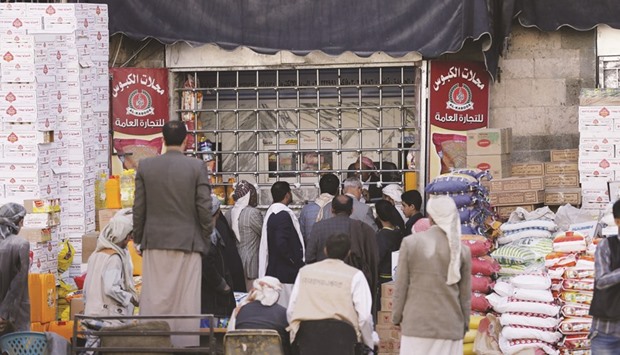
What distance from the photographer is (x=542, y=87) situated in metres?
14.8

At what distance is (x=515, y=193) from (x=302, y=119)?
3.21 metres

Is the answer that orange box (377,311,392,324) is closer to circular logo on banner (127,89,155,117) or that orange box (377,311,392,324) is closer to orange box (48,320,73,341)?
orange box (48,320,73,341)

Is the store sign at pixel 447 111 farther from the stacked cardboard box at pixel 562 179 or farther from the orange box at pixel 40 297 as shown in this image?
the orange box at pixel 40 297

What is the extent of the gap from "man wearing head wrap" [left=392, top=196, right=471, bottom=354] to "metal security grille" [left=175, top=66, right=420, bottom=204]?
6078 millimetres

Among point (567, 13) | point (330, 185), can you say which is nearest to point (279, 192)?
point (330, 185)

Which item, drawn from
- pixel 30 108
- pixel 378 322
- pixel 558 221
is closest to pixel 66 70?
pixel 30 108

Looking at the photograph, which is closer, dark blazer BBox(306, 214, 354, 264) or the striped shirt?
dark blazer BBox(306, 214, 354, 264)

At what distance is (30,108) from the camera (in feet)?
41.7

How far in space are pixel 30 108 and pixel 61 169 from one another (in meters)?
0.92

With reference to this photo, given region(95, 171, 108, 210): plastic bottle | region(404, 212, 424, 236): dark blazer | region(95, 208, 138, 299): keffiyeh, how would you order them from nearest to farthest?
region(95, 208, 138, 299): keffiyeh < region(404, 212, 424, 236): dark blazer < region(95, 171, 108, 210): plastic bottle

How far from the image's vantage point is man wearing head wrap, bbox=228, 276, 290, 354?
31.3ft

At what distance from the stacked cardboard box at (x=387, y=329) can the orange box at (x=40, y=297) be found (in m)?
3.14

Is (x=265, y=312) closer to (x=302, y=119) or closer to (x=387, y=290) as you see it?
(x=387, y=290)

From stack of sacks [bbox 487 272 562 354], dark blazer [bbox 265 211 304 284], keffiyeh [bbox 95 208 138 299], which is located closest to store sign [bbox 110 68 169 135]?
dark blazer [bbox 265 211 304 284]
